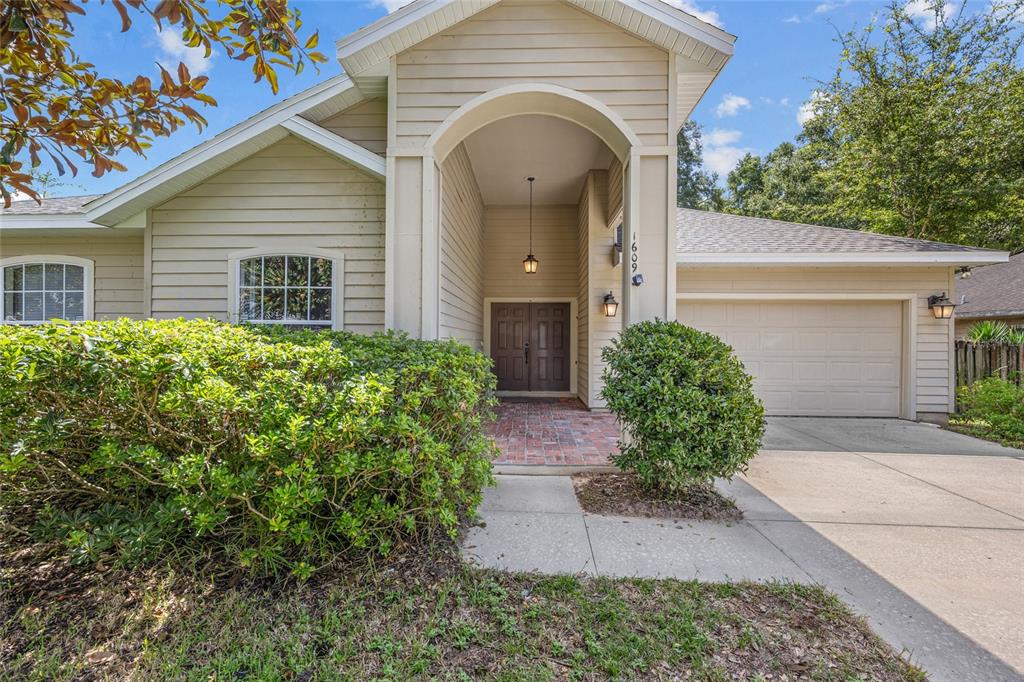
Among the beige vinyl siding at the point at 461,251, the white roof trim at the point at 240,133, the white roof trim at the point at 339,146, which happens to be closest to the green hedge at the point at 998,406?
the beige vinyl siding at the point at 461,251

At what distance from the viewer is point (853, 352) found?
23.1 ft

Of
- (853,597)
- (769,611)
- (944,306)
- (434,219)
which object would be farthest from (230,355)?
(944,306)

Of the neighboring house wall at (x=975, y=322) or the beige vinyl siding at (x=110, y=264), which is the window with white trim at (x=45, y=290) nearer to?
the beige vinyl siding at (x=110, y=264)

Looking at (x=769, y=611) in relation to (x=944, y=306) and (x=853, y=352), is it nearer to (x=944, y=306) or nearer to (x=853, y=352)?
(x=853, y=352)

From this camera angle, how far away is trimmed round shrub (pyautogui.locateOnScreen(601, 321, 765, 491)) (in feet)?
10.8

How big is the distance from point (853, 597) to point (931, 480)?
284 centimetres

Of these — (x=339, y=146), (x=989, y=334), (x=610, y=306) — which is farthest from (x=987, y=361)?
(x=339, y=146)

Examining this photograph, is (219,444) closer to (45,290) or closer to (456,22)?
(456,22)

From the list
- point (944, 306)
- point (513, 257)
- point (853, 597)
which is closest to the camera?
point (853, 597)

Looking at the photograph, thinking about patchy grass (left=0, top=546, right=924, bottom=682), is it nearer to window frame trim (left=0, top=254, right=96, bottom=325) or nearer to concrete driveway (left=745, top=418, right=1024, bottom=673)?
concrete driveway (left=745, top=418, right=1024, bottom=673)

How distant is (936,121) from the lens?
417 inches

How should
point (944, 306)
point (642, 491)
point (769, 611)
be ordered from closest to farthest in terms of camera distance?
1. point (769, 611)
2. point (642, 491)
3. point (944, 306)

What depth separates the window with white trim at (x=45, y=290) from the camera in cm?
593

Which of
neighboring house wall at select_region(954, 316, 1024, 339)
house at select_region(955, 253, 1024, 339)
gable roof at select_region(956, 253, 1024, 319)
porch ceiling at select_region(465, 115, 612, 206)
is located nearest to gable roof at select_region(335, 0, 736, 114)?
porch ceiling at select_region(465, 115, 612, 206)
